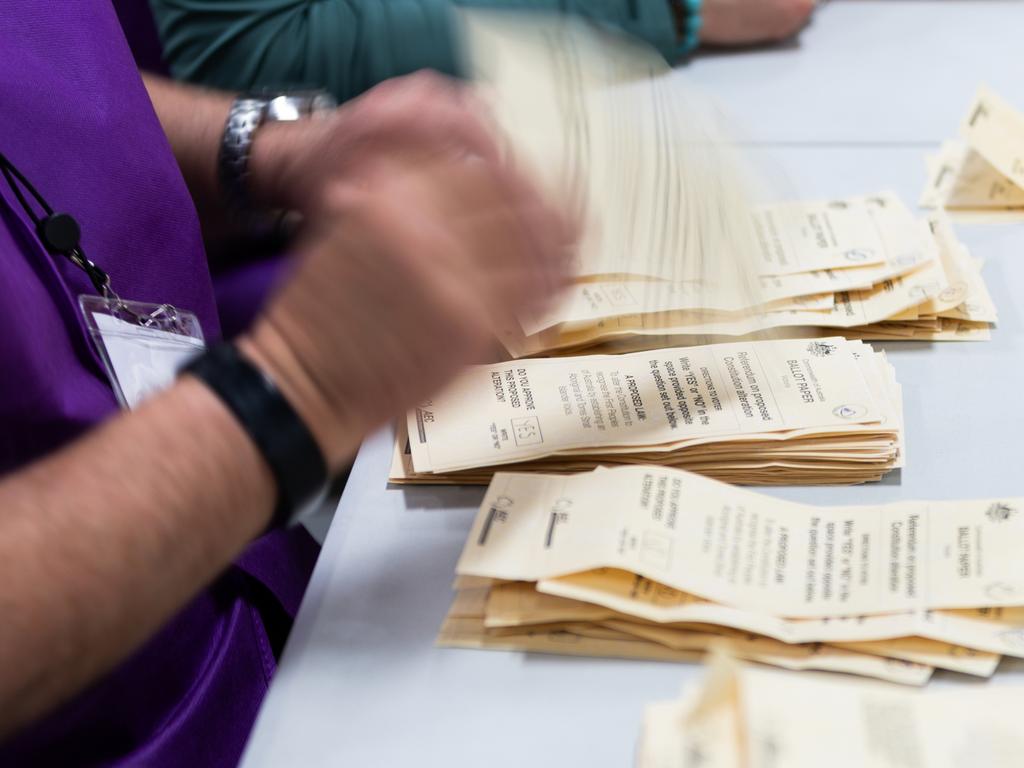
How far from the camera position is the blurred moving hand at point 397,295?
0.45 meters

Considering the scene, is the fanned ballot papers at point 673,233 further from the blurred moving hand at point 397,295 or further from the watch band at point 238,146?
the watch band at point 238,146

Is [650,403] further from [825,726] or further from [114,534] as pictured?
[114,534]

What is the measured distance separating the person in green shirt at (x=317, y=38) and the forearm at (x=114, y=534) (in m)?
0.80

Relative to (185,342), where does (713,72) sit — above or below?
below

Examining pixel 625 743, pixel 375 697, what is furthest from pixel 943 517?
pixel 375 697

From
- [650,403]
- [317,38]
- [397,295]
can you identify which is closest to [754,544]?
[650,403]

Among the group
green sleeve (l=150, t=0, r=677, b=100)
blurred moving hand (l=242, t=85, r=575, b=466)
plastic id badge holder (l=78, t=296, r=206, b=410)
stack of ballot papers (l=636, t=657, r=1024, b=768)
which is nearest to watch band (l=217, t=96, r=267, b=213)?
plastic id badge holder (l=78, t=296, r=206, b=410)

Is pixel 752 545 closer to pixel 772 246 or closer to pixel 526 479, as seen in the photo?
pixel 526 479

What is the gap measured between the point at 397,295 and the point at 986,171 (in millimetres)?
733

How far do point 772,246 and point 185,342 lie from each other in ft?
1.57

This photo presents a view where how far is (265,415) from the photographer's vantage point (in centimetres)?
45

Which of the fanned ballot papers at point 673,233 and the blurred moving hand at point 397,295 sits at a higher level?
the blurred moving hand at point 397,295

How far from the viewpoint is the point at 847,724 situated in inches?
17.9

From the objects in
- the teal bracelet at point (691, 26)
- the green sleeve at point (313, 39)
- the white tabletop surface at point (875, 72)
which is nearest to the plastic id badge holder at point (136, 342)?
the green sleeve at point (313, 39)
